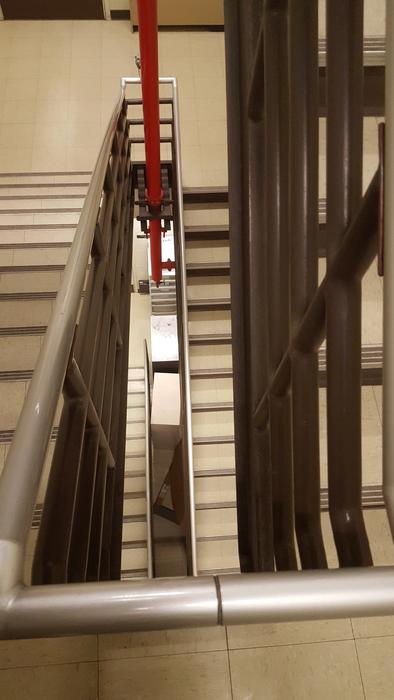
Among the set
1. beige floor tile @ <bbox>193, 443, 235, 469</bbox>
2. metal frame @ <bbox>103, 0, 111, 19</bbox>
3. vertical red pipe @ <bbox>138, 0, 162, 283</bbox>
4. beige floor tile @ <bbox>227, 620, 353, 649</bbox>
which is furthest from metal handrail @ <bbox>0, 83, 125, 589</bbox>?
metal frame @ <bbox>103, 0, 111, 19</bbox>

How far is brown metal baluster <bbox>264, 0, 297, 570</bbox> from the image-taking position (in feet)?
3.97

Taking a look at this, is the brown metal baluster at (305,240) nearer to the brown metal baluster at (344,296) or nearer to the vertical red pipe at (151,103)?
the brown metal baluster at (344,296)

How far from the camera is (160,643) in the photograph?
66.8 inches

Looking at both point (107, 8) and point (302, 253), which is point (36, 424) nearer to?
point (302, 253)

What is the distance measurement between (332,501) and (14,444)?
49cm

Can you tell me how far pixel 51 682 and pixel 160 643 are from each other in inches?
13.6

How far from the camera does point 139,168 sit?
4.32m

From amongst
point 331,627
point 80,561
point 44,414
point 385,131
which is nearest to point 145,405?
point 331,627

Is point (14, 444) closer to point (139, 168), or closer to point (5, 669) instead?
point (5, 669)

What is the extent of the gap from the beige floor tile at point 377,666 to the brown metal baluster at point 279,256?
56 centimetres

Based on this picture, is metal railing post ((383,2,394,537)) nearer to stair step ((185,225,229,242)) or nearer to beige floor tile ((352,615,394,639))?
beige floor tile ((352,615,394,639))

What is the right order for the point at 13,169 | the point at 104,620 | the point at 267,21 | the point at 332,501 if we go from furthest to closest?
the point at 13,169
the point at 267,21
the point at 332,501
the point at 104,620

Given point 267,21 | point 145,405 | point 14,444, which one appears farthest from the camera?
point 145,405

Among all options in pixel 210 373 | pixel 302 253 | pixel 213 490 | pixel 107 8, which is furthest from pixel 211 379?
pixel 107 8
